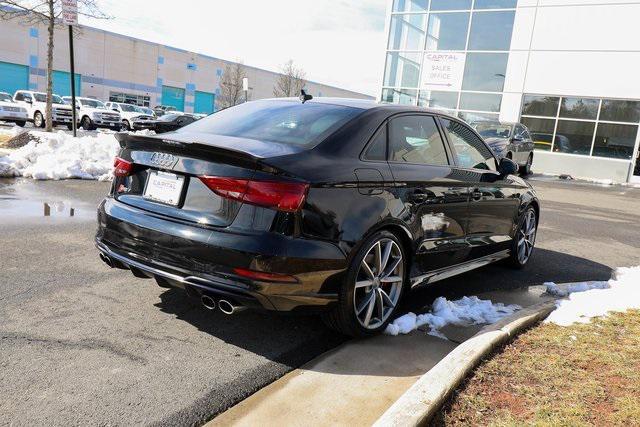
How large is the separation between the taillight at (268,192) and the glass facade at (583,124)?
23.3m

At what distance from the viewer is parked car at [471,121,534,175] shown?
681 inches

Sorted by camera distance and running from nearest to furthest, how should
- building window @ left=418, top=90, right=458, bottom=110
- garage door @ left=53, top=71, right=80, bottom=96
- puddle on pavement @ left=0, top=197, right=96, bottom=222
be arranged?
puddle on pavement @ left=0, top=197, right=96, bottom=222 < building window @ left=418, top=90, right=458, bottom=110 < garage door @ left=53, top=71, right=80, bottom=96

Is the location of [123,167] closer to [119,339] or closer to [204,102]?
[119,339]

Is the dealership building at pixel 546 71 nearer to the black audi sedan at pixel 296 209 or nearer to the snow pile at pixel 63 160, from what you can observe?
the snow pile at pixel 63 160

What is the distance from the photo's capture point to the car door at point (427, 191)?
13.1 feet

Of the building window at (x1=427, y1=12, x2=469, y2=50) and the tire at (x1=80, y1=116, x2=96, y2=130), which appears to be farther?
the tire at (x1=80, y1=116, x2=96, y2=130)

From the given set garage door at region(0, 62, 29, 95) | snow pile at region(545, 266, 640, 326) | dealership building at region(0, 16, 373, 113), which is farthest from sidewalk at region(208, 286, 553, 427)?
garage door at region(0, 62, 29, 95)

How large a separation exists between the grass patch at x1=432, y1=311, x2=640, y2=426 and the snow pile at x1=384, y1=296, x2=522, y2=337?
0.49m

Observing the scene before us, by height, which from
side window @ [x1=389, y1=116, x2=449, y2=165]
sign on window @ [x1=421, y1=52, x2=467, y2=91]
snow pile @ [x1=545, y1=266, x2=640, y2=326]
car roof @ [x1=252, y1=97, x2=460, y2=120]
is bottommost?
snow pile @ [x1=545, y1=266, x2=640, y2=326]

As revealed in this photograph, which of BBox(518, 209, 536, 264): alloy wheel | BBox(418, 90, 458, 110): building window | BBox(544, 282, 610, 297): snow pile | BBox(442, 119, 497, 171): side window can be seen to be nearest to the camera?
BBox(442, 119, 497, 171): side window

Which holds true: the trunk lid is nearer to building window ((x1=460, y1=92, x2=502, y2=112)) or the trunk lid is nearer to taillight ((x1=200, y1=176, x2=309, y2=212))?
taillight ((x1=200, y1=176, x2=309, y2=212))

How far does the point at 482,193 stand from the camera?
507 cm

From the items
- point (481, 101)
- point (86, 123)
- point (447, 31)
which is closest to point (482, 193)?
point (481, 101)

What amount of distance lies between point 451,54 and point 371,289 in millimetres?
24425
